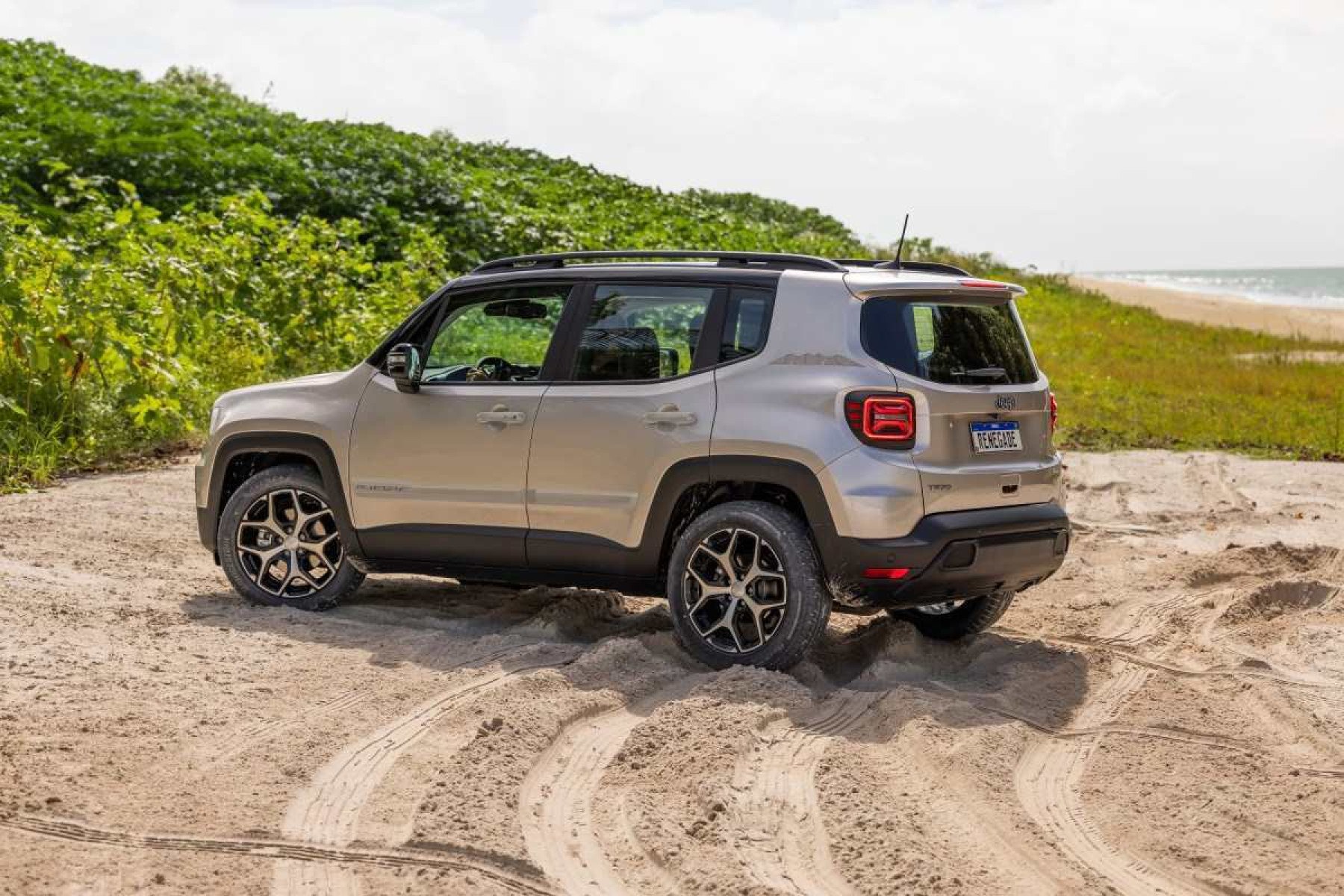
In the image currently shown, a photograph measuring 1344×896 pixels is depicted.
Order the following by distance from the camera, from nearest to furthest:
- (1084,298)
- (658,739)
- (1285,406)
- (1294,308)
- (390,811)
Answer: (390,811) < (658,739) < (1285,406) < (1084,298) < (1294,308)

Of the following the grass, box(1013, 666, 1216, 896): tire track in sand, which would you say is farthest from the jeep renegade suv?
the grass

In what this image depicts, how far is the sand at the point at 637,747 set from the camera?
4.60 metres

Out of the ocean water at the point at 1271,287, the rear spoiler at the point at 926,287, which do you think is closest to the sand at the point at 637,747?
the rear spoiler at the point at 926,287

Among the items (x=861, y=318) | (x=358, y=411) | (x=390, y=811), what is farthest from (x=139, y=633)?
(x=861, y=318)

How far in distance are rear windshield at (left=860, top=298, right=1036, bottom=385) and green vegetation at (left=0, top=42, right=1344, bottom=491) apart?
798cm

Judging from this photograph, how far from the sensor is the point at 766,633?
22.0 feet

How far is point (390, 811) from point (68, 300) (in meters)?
9.39

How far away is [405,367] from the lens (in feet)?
25.0

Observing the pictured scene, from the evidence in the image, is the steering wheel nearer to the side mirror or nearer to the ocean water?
the side mirror

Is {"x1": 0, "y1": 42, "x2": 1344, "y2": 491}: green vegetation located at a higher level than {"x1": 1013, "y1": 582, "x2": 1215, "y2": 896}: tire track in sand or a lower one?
higher

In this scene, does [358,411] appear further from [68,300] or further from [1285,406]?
[1285,406]

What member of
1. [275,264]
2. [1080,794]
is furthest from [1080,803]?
[275,264]

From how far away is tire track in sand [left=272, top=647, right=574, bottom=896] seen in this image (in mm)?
4445

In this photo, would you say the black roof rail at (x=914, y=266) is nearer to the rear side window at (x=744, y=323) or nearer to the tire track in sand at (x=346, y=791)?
the rear side window at (x=744, y=323)
